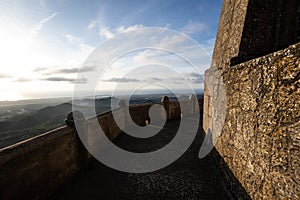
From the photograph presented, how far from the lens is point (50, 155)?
3062mm

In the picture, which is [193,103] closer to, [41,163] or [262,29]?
[262,29]

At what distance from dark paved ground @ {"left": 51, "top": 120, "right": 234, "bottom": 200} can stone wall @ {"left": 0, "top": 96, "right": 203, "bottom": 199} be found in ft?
1.07

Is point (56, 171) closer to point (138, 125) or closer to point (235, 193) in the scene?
point (235, 193)

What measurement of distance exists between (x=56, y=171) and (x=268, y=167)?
3.75m

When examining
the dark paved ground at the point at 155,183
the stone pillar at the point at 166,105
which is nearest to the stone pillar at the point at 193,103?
the stone pillar at the point at 166,105

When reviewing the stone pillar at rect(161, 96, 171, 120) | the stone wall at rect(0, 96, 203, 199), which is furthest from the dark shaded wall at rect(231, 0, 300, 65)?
the stone pillar at rect(161, 96, 171, 120)

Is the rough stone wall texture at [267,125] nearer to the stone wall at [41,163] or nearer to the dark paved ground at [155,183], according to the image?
the dark paved ground at [155,183]

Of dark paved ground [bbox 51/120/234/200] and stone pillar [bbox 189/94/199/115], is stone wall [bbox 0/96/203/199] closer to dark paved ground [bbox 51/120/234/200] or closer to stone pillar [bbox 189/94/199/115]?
dark paved ground [bbox 51/120/234/200]

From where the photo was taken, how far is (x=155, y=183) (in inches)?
138

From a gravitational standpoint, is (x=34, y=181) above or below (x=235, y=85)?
below

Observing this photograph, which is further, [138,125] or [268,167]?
[138,125]

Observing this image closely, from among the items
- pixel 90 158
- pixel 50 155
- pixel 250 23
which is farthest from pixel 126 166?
pixel 250 23

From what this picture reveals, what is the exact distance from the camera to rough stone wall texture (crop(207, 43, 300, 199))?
5.07 ft

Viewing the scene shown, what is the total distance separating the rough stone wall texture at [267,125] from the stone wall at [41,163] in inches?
142
